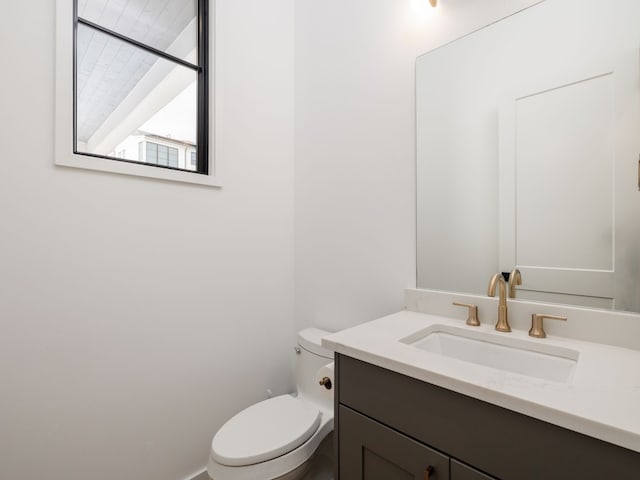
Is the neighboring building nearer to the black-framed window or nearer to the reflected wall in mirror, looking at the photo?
the black-framed window

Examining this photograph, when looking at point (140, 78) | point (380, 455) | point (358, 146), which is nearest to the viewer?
point (380, 455)

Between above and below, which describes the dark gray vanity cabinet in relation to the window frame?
below

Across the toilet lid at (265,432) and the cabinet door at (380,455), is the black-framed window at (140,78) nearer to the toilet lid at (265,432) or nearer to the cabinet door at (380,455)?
the toilet lid at (265,432)

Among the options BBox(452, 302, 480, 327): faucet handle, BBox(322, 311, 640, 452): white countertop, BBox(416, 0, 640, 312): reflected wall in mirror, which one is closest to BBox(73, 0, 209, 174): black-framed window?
BBox(416, 0, 640, 312): reflected wall in mirror

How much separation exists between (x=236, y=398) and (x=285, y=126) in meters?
1.58

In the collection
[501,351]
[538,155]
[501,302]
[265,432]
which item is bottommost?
[265,432]

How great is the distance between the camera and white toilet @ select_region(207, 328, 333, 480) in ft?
3.62

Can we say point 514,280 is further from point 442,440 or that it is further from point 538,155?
point 442,440

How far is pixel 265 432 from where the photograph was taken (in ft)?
4.06

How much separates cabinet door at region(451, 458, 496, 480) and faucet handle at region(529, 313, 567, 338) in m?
0.52

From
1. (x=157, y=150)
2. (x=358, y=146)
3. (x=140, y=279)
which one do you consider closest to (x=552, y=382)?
(x=358, y=146)

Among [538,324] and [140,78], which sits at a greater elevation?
[140,78]

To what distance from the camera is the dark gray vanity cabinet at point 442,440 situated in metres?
0.56

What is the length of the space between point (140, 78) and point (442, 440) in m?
1.85
